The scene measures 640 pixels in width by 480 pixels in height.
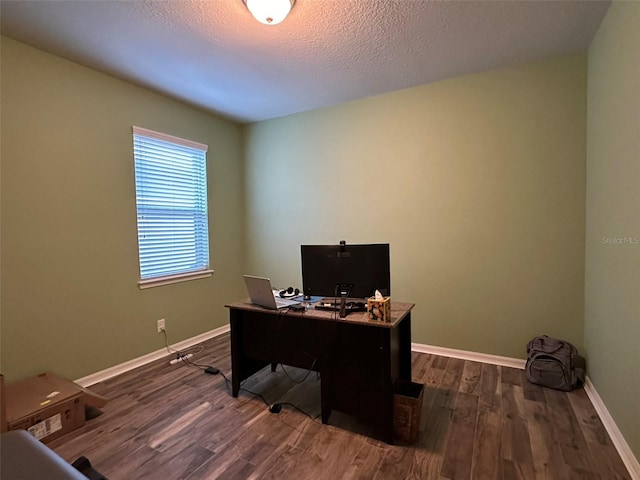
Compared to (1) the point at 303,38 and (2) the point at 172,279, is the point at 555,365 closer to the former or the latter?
(1) the point at 303,38

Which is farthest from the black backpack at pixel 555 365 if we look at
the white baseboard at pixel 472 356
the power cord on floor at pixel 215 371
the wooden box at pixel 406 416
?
the power cord on floor at pixel 215 371

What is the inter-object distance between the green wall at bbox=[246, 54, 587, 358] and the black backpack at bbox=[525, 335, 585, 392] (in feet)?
0.58

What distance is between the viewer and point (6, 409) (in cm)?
181

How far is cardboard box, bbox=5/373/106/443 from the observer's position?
184 cm

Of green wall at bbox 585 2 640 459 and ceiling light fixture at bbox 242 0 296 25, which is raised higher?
ceiling light fixture at bbox 242 0 296 25

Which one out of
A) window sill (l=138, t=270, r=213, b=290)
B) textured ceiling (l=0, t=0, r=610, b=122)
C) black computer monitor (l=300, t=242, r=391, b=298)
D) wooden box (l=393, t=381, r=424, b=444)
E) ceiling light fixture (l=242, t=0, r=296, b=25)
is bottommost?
wooden box (l=393, t=381, r=424, b=444)

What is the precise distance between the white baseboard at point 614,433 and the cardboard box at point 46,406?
3.12 m

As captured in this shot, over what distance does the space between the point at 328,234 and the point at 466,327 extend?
173 centimetres

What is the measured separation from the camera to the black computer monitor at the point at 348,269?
79.7 inches

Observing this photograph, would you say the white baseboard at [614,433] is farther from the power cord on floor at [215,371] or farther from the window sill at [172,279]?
the window sill at [172,279]

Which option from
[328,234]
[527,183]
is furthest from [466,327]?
[328,234]

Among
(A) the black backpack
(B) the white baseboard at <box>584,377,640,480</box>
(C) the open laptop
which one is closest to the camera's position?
(B) the white baseboard at <box>584,377,640,480</box>

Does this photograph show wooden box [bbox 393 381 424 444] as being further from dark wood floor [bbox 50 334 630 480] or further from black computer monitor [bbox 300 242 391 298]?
black computer monitor [bbox 300 242 391 298]

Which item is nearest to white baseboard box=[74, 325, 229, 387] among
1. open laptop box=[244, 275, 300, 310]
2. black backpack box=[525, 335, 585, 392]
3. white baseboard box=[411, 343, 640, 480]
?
open laptop box=[244, 275, 300, 310]
